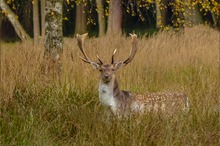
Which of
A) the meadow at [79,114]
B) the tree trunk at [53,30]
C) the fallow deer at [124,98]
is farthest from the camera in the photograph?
the tree trunk at [53,30]

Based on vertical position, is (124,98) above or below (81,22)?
above

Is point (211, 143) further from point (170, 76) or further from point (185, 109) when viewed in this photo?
point (170, 76)

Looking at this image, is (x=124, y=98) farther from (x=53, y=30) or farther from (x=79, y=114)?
(x=53, y=30)

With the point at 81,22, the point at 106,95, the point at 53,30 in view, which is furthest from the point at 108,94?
the point at 81,22

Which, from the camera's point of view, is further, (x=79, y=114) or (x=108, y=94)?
(x=108, y=94)

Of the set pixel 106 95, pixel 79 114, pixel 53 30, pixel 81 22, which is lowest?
pixel 81 22

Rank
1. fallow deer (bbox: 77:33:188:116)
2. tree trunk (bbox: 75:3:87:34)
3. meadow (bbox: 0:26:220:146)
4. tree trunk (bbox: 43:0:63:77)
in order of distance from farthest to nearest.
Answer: tree trunk (bbox: 75:3:87:34) < tree trunk (bbox: 43:0:63:77) < fallow deer (bbox: 77:33:188:116) < meadow (bbox: 0:26:220:146)

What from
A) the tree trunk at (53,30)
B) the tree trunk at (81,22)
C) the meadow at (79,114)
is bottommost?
the tree trunk at (81,22)

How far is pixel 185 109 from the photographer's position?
738 centimetres

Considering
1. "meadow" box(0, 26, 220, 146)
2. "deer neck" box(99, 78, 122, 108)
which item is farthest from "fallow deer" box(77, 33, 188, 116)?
"meadow" box(0, 26, 220, 146)

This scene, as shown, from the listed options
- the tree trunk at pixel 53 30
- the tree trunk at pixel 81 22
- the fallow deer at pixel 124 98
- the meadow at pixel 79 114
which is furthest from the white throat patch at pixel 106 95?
the tree trunk at pixel 81 22

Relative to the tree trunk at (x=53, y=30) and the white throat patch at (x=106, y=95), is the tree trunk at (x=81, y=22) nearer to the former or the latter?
the tree trunk at (x=53, y=30)

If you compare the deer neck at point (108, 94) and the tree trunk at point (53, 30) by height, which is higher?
the tree trunk at point (53, 30)

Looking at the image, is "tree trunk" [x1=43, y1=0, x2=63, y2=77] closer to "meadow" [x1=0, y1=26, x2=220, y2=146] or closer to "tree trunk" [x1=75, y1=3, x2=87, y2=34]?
"meadow" [x1=0, y1=26, x2=220, y2=146]
